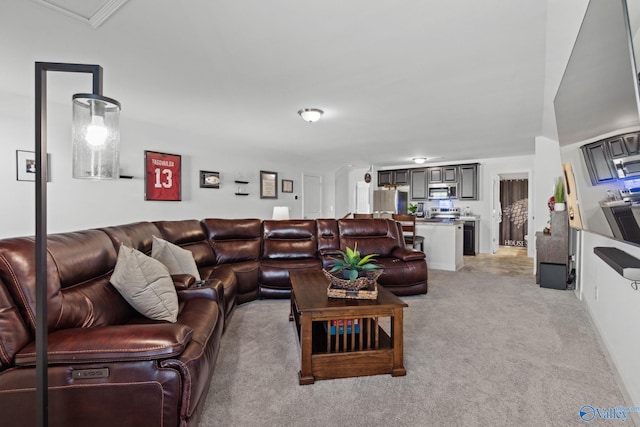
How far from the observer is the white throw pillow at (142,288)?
1.87 m

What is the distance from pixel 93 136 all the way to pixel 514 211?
374 inches

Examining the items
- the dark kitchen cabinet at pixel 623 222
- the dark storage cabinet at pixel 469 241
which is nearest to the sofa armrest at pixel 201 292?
the dark kitchen cabinet at pixel 623 222

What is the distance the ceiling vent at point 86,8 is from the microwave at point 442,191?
24.3 feet

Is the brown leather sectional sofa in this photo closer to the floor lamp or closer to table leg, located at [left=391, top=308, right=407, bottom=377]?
the floor lamp

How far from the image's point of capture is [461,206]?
7.92 m

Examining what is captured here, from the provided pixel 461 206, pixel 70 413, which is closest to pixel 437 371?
pixel 70 413

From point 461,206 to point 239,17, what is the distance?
23.7 feet

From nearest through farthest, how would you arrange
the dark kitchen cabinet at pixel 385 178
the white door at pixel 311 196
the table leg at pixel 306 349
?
the table leg at pixel 306 349 → the white door at pixel 311 196 → the dark kitchen cabinet at pixel 385 178

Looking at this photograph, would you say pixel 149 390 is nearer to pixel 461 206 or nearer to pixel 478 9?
pixel 478 9

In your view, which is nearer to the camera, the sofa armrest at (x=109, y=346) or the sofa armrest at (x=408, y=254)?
the sofa armrest at (x=109, y=346)

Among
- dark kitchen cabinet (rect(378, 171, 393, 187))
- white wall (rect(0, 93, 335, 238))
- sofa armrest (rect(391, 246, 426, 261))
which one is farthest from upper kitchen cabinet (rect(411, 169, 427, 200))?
sofa armrest (rect(391, 246, 426, 261))

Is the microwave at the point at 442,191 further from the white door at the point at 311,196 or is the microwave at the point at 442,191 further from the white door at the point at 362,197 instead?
the white door at the point at 311,196

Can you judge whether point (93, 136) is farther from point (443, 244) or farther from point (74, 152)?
point (443, 244)

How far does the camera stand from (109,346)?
1.32 metres
